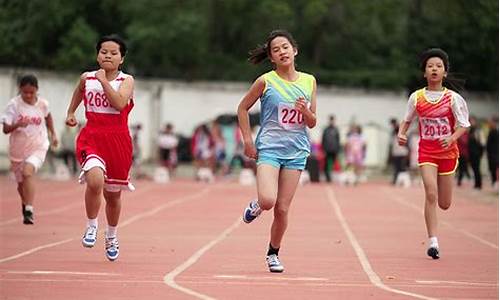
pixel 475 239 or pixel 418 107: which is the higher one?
pixel 418 107

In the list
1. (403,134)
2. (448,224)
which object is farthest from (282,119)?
(448,224)

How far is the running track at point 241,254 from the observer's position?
1010 centimetres

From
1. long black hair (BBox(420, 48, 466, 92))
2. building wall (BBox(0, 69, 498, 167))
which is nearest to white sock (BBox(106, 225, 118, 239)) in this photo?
long black hair (BBox(420, 48, 466, 92))

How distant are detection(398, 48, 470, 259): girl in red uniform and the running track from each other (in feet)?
2.44

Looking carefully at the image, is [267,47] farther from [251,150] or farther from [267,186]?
[267,186]

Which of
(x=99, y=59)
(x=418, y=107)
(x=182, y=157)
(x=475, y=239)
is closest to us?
(x=99, y=59)

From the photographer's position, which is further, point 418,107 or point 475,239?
point 475,239

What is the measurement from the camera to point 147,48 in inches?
1989

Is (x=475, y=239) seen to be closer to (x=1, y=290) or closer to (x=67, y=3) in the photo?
(x=1, y=290)

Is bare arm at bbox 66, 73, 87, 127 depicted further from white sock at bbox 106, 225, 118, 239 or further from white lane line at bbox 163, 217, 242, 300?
white lane line at bbox 163, 217, 242, 300

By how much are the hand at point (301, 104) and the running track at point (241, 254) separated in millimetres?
1454

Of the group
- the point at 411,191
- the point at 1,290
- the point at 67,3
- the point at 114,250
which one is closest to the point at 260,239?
the point at 114,250

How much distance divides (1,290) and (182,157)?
1462 inches

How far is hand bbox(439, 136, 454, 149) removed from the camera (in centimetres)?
1373
